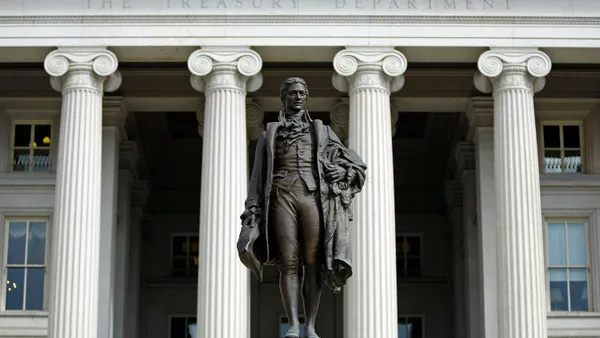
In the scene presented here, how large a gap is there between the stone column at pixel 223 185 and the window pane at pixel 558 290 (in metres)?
10.2

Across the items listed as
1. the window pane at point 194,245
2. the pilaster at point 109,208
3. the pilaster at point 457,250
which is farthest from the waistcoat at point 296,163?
the window pane at point 194,245

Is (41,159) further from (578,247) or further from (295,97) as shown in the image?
(295,97)

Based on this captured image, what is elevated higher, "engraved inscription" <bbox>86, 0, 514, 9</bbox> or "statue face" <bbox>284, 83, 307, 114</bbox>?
"engraved inscription" <bbox>86, 0, 514, 9</bbox>

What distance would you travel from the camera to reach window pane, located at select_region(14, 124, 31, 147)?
46.9 m

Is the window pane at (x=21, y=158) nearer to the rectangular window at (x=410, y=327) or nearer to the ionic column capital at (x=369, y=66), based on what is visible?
the ionic column capital at (x=369, y=66)

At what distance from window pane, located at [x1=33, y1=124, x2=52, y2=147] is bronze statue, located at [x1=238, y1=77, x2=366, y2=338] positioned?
3073 centimetres

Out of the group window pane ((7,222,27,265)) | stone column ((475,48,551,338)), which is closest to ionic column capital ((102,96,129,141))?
window pane ((7,222,27,265))

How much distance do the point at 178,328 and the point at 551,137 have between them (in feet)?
49.3

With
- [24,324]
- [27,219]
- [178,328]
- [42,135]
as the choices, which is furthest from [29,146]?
[178,328]

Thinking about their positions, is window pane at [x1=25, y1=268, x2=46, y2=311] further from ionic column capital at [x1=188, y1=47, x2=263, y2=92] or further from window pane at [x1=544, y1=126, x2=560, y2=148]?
window pane at [x1=544, y1=126, x2=560, y2=148]

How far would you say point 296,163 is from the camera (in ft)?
55.1

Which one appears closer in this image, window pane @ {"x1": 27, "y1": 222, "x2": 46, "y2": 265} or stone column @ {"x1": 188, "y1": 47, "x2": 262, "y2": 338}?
stone column @ {"x1": 188, "y1": 47, "x2": 262, "y2": 338}

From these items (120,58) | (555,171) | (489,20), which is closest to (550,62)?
(489,20)

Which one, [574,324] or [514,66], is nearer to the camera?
[514,66]
